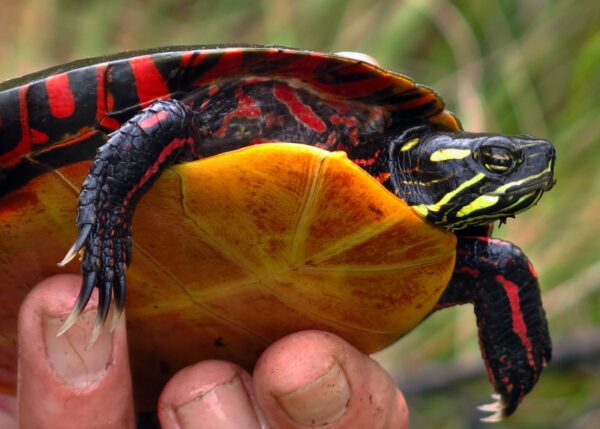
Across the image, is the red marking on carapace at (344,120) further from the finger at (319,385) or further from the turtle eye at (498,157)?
the finger at (319,385)

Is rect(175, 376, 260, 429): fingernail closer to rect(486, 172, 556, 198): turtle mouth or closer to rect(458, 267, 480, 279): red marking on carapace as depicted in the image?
rect(458, 267, 480, 279): red marking on carapace

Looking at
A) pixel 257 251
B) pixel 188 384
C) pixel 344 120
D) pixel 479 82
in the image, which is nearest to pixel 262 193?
pixel 257 251

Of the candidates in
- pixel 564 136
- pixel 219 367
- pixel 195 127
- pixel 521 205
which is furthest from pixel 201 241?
pixel 564 136

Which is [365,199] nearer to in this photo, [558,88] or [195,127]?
[195,127]

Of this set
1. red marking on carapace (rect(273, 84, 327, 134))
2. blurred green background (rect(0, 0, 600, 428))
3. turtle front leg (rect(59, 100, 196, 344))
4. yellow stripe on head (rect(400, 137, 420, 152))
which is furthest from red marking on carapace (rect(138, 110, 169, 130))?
blurred green background (rect(0, 0, 600, 428))

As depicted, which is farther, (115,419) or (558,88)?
(558,88)

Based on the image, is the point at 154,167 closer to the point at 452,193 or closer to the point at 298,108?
the point at 298,108
